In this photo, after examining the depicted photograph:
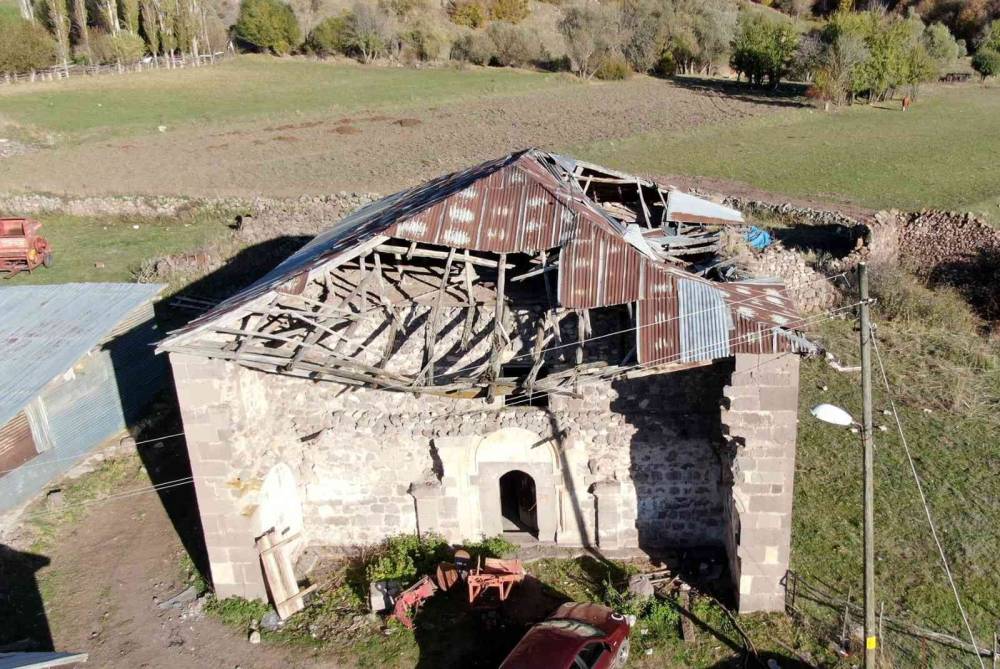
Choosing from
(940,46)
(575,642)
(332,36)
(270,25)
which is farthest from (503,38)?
(575,642)

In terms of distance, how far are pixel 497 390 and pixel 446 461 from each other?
68.7 inches

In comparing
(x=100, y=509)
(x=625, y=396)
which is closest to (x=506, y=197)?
(x=625, y=396)

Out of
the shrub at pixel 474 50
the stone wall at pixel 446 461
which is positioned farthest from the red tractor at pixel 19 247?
the shrub at pixel 474 50

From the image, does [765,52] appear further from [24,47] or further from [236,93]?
[24,47]

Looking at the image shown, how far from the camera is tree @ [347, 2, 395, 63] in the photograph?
68494 millimetres

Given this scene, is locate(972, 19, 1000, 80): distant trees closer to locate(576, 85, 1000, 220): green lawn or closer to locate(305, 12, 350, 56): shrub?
locate(576, 85, 1000, 220): green lawn

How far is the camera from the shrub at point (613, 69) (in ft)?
207

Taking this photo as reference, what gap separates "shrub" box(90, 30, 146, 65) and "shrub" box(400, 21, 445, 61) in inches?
943

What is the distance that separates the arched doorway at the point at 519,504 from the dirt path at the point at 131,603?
367 cm

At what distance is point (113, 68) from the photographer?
6431 cm

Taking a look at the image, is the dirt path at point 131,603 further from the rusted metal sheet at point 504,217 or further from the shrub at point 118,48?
the shrub at point 118,48

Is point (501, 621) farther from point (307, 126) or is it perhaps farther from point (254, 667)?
point (307, 126)

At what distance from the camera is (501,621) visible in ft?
33.7

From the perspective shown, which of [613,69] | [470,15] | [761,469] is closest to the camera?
[761,469]
